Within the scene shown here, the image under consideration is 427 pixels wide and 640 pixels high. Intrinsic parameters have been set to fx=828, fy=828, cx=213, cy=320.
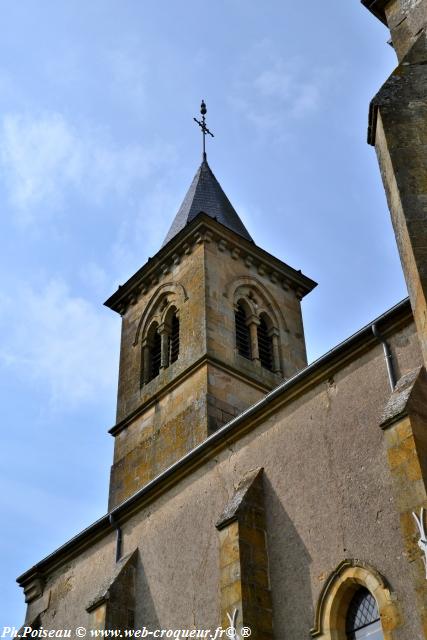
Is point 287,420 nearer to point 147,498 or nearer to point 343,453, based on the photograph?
point 343,453

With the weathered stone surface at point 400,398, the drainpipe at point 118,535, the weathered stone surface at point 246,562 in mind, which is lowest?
the weathered stone surface at point 246,562

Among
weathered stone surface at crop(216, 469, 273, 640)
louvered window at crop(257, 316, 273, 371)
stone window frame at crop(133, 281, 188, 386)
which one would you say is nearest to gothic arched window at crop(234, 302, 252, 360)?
louvered window at crop(257, 316, 273, 371)

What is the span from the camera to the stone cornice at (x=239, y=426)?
10500mm

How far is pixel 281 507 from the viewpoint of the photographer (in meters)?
10.8

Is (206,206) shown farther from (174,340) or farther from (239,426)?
(239,426)

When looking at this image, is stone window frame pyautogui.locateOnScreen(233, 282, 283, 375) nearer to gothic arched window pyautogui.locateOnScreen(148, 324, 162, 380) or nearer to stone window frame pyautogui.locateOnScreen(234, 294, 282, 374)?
stone window frame pyautogui.locateOnScreen(234, 294, 282, 374)

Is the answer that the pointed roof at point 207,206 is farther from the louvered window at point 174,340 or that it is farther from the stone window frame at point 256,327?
the louvered window at point 174,340

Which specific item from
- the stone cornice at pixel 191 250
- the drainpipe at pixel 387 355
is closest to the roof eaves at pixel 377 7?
the drainpipe at pixel 387 355

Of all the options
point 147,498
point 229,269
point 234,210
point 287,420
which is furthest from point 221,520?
point 234,210

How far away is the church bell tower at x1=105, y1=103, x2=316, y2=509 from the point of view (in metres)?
18.7

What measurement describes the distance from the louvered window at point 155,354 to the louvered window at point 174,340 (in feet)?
1.35

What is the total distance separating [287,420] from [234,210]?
47.6 feet

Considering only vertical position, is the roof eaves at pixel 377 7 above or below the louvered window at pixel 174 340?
below

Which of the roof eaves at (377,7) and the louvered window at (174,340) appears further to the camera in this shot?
the louvered window at (174,340)
